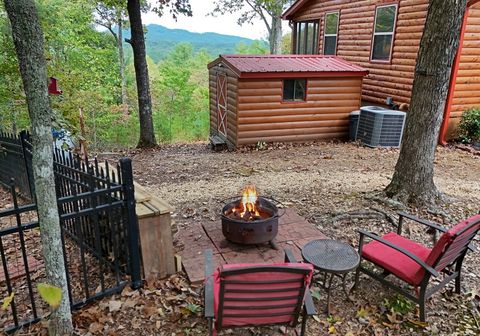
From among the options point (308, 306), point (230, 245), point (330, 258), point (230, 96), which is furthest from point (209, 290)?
point (230, 96)

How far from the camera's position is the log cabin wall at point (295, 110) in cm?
973

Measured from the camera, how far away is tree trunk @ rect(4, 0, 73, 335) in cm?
198

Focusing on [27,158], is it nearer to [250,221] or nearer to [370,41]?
[250,221]

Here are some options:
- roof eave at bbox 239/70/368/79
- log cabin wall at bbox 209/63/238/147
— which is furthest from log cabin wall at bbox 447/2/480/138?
log cabin wall at bbox 209/63/238/147

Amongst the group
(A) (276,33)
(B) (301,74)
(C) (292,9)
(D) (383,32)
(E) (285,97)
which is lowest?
(E) (285,97)

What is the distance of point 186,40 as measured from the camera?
5619cm

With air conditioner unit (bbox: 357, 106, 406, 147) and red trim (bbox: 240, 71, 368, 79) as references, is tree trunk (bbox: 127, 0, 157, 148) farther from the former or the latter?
air conditioner unit (bbox: 357, 106, 406, 147)

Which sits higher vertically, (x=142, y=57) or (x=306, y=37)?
(x=306, y=37)

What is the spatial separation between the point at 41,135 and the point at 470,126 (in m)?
10.6

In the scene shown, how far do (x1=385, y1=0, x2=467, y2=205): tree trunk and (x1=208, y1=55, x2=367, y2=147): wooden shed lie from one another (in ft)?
16.6

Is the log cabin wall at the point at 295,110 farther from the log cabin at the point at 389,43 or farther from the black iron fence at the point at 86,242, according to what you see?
the black iron fence at the point at 86,242

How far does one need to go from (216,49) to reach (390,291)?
6145 centimetres

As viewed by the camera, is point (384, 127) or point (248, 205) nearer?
point (248, 205)

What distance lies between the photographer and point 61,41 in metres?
14.8
